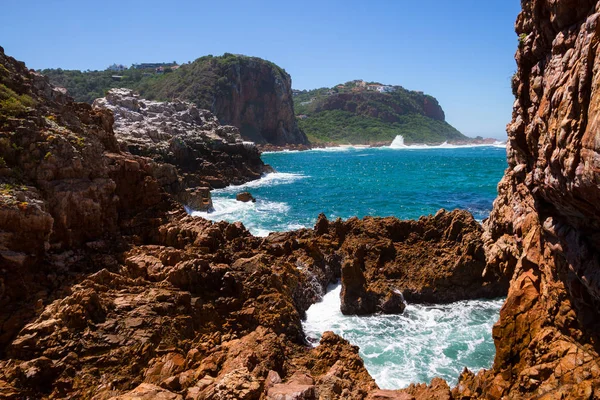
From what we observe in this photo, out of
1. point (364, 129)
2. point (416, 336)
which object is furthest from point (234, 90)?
point (416, 336)

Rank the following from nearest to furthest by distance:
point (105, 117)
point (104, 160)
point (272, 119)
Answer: point (104, 160) → point (105, 117) → point (272, 119)

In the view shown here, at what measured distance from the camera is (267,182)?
5469 centimetres

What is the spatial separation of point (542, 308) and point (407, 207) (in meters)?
26.5

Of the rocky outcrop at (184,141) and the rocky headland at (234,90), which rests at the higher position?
the rocky headland at (234,90)

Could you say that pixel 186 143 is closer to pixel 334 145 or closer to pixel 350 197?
pixel 350 197

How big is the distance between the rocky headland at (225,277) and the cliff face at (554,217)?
4 cm

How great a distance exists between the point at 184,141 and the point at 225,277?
42156mm

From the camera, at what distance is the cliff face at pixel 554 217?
673cm

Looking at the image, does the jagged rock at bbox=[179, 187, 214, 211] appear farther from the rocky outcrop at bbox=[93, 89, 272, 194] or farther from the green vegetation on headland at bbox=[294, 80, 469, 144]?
the green vegetation on headland at bbox=[294, 80, 469, 144]

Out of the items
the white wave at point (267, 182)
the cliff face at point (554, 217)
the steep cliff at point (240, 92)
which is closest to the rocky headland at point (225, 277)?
the cliff face at point (554, 217)

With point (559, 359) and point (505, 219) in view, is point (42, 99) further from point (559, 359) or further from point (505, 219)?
point (559, 359)

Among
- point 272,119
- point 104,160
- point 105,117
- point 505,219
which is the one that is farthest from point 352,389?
point 272,119

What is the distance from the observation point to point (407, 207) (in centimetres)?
3531

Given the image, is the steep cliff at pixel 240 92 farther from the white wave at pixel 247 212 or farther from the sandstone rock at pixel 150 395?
the sandstone rock at pixel 150 395
